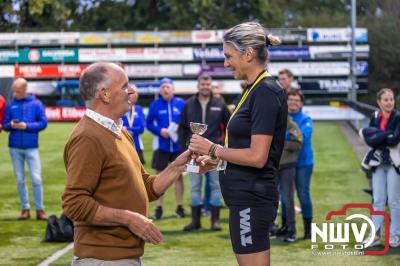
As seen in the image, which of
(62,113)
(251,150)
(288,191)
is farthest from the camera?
(62,113)

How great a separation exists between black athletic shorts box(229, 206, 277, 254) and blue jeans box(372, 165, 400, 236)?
17.6 feet

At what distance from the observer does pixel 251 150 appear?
5.13 metres

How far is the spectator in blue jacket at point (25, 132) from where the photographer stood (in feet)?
42.3

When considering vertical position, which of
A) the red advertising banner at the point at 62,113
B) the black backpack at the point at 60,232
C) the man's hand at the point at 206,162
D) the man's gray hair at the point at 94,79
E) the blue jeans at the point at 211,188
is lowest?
the red advertising banner at the point at 62,113

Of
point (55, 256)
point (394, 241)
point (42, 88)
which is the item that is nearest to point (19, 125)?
point (55, 256)

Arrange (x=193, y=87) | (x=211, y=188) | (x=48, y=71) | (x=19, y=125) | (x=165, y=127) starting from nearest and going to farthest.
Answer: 1. (x=211, y=188)
2. (x=19, y=125)
3. (x=165, y=127)
4. (x=193, y=87)
5. (x=48, y=71)

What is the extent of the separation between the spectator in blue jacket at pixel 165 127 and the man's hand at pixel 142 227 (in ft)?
27.6

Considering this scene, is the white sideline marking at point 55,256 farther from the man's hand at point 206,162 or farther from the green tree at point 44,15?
the green tree at point 44,15

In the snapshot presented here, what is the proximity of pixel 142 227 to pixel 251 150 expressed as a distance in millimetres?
866

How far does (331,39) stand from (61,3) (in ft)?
58.7

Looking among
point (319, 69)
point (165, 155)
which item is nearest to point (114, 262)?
point (165, 155)

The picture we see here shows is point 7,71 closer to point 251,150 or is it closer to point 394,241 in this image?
point 394,241

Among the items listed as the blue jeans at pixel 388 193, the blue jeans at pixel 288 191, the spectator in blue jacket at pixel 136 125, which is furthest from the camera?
the spectator in blue jacket at pixel 136 125

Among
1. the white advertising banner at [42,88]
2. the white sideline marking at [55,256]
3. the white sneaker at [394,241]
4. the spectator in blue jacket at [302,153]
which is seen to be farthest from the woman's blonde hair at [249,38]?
the white advertising banner at [42,88]
